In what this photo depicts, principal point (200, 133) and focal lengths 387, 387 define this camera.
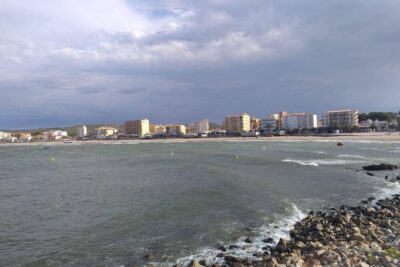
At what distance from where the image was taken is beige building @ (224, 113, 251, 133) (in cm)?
19032

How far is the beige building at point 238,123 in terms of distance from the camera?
19032cm

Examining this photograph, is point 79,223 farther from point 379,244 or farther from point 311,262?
point 379,244

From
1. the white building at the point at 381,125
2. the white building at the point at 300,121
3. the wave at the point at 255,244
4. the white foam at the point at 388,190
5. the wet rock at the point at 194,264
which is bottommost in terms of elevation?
the white foam at the point at 388,190

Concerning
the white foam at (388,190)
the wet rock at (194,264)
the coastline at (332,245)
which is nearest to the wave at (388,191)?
the white foam at (388,190)

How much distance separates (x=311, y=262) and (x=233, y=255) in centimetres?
305

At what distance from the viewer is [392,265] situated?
9.59 m

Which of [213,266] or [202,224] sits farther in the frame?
[202,224]

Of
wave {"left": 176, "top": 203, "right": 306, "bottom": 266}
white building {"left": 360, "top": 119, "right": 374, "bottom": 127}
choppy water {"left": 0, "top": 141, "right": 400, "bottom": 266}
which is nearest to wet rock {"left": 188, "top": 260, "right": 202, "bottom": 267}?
wave {"left": 176, "top": 203, "right": 306, "bottom": 266}

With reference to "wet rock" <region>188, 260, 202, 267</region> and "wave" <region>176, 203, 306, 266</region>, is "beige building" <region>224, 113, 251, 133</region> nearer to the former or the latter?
"wave" <region>176, 203, 306, 266</region>

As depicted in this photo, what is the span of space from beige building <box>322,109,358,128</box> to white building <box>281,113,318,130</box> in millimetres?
7825

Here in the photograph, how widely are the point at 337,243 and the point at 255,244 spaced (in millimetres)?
2812

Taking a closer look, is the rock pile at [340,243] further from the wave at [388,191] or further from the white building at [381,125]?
the white building at [381,125]

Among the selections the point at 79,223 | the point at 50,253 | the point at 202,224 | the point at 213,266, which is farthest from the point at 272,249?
the point at 79,223

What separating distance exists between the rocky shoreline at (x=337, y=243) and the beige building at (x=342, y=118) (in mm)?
149295
